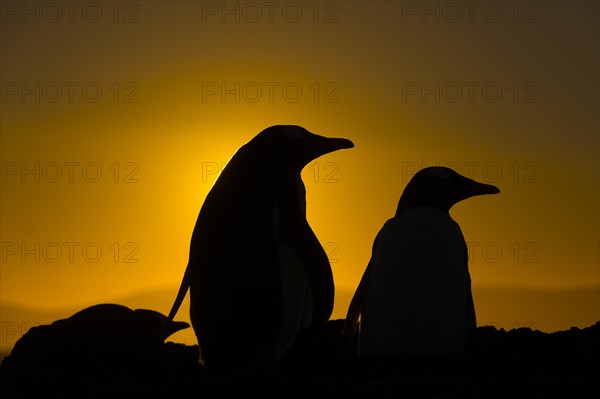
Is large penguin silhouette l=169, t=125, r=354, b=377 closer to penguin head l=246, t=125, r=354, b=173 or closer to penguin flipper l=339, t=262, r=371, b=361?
penguin head l=246, t=125, r=354, b=173

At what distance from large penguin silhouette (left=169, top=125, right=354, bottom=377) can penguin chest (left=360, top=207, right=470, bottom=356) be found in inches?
14.6

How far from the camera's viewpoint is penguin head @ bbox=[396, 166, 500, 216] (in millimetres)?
6453

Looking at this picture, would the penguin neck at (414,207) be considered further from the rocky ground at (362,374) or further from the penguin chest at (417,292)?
the rocky ground at (362,374)

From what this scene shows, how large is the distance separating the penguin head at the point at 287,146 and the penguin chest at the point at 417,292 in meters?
0.76

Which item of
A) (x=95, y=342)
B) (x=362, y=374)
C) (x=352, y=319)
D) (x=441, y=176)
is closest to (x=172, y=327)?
(x=95, y=342)

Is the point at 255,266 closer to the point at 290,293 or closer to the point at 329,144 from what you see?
the point at 290,293

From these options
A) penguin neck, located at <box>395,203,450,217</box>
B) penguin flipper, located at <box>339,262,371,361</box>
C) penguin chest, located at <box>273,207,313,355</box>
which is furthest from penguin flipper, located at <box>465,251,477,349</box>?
penguin chest, located at <box>273,207,313,355</box>

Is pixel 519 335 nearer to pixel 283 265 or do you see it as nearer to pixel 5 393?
pixel 283 265

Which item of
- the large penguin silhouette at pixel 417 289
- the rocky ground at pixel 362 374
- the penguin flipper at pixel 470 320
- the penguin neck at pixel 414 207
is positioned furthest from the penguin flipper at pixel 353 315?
the penguin flipper at pixel 470 320

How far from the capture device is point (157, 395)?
502 cm

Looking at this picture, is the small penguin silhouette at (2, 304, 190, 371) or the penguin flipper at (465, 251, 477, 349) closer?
the penguin flipper at (465, 251, 477, 349)

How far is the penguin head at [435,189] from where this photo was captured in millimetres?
6453

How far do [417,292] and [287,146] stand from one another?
4.22 feet

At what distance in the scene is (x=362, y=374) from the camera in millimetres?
4828
